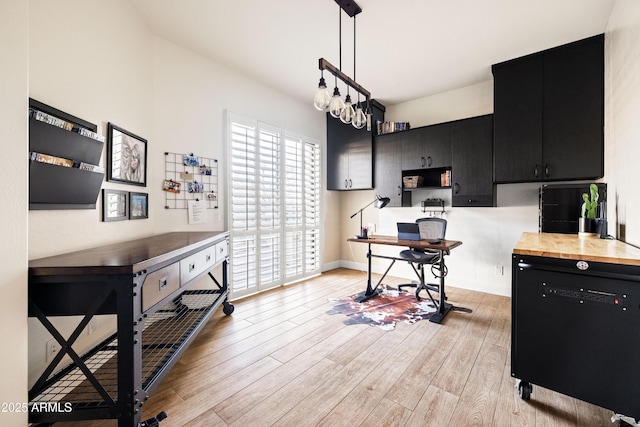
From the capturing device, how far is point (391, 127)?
4.23m

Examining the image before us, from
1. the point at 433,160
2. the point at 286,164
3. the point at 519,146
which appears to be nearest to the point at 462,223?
the point at 433,160

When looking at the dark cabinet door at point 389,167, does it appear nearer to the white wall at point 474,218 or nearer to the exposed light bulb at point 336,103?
the white wall at point 474,218

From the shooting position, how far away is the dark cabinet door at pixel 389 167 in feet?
13.6

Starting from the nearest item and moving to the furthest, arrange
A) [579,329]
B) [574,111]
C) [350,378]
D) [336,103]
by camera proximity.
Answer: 1. [579,329]
2. [350,378]
3. [336,103]
4. [574,111]

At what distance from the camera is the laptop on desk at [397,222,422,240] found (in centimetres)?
316

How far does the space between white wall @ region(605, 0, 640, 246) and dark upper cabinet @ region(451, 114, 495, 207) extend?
3.36ft

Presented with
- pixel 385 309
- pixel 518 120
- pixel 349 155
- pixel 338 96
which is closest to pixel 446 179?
pixel 518 120

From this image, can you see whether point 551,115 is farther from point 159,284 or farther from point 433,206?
point 159,284

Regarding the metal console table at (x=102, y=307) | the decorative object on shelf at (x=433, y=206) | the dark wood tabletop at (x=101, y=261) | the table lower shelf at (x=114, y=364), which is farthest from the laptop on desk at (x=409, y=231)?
the metal console table at (x=102, y=307)

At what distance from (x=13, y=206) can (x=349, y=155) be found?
402cm

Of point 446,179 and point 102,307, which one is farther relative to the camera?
point 446,179

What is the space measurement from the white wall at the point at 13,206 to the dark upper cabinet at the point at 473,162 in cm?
397

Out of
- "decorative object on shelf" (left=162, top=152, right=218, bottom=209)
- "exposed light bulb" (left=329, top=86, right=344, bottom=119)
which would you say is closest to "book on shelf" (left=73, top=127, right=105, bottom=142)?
"decorative object on shelf" (left=162, top=152, right=218, bottom=209)

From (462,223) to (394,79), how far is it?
2255 mm
